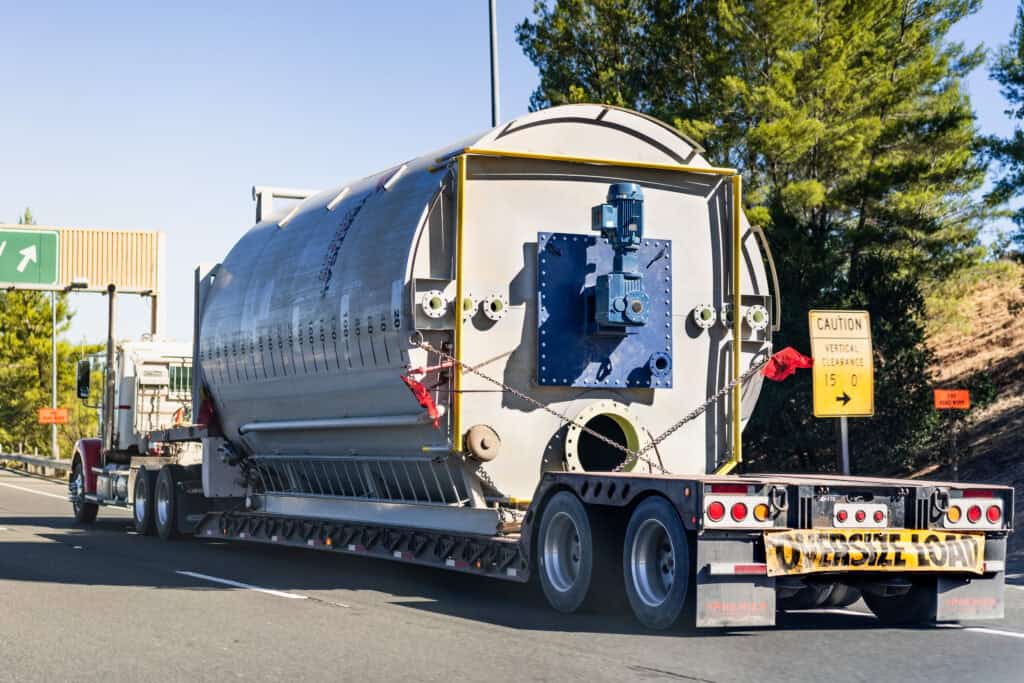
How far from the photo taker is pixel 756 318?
13734 mm

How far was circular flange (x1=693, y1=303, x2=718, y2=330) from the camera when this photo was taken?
13453mm

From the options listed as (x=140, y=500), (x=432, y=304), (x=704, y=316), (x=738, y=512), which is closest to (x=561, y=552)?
(x=738, y=512)

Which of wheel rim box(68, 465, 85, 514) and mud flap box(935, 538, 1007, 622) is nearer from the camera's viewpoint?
mud flap box(935, 538, 1007, 622)

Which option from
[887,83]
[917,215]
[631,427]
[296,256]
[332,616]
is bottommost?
[332,616]

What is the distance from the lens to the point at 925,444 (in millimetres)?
27734

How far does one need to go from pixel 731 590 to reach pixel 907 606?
2052 millimetres

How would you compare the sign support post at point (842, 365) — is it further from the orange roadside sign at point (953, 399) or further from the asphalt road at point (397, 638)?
the orange roadside sign at point (953, 399)

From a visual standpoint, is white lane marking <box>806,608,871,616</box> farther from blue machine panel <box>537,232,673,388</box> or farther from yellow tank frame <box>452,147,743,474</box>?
blue machine panel <box>537,232,673,388</box>

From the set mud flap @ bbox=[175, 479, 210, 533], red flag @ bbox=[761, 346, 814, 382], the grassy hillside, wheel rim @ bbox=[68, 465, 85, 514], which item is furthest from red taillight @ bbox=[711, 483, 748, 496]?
wheel rim @ bbox=[68, 465, 85, 514]

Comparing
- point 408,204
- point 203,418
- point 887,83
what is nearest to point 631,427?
point 408,204

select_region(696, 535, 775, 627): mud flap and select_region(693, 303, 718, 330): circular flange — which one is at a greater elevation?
select_region(693, 303, 718, 330): circular flange

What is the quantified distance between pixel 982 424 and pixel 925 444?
2.69 meters

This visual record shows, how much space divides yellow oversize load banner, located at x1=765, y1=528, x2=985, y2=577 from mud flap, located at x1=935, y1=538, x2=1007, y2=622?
189mm

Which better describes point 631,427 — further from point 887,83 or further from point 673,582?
point 887,83
